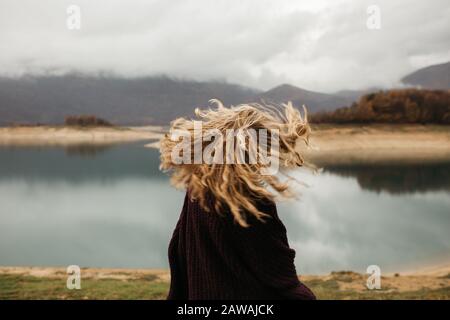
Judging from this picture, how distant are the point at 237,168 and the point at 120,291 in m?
6.95

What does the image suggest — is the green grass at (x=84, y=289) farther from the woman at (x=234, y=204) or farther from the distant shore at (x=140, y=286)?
the woman at (x=234, y=204)

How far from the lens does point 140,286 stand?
339 inches

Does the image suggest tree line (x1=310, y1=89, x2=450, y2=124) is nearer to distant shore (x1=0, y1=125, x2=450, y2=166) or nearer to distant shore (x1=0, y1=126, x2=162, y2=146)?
distant shore (x1=0, y1=125, x2=450, y2=166)

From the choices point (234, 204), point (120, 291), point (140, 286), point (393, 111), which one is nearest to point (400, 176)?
point (393, 111)

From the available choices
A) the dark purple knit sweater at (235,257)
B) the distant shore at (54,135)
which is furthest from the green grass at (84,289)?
the distant shore at (54,135)

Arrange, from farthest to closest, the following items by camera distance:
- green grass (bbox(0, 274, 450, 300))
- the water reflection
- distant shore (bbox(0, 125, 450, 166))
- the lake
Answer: distant shore (bbox(0, 125, 450, 166)) → the water reflection → the lake → green grass (bbox(0, 274, 450, 300))

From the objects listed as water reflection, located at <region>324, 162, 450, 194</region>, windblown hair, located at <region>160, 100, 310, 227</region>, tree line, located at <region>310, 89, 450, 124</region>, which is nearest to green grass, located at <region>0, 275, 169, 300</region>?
windblown hair, located at <region>160, 100, 310, 227</region>

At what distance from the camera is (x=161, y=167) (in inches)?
82.2

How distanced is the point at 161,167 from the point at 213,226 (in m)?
0.43

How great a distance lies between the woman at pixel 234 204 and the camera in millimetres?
1837

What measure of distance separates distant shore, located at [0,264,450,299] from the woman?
594 cm

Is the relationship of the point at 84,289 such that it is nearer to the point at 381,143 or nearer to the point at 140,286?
the point at 140,286

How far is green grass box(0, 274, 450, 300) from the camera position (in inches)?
303
